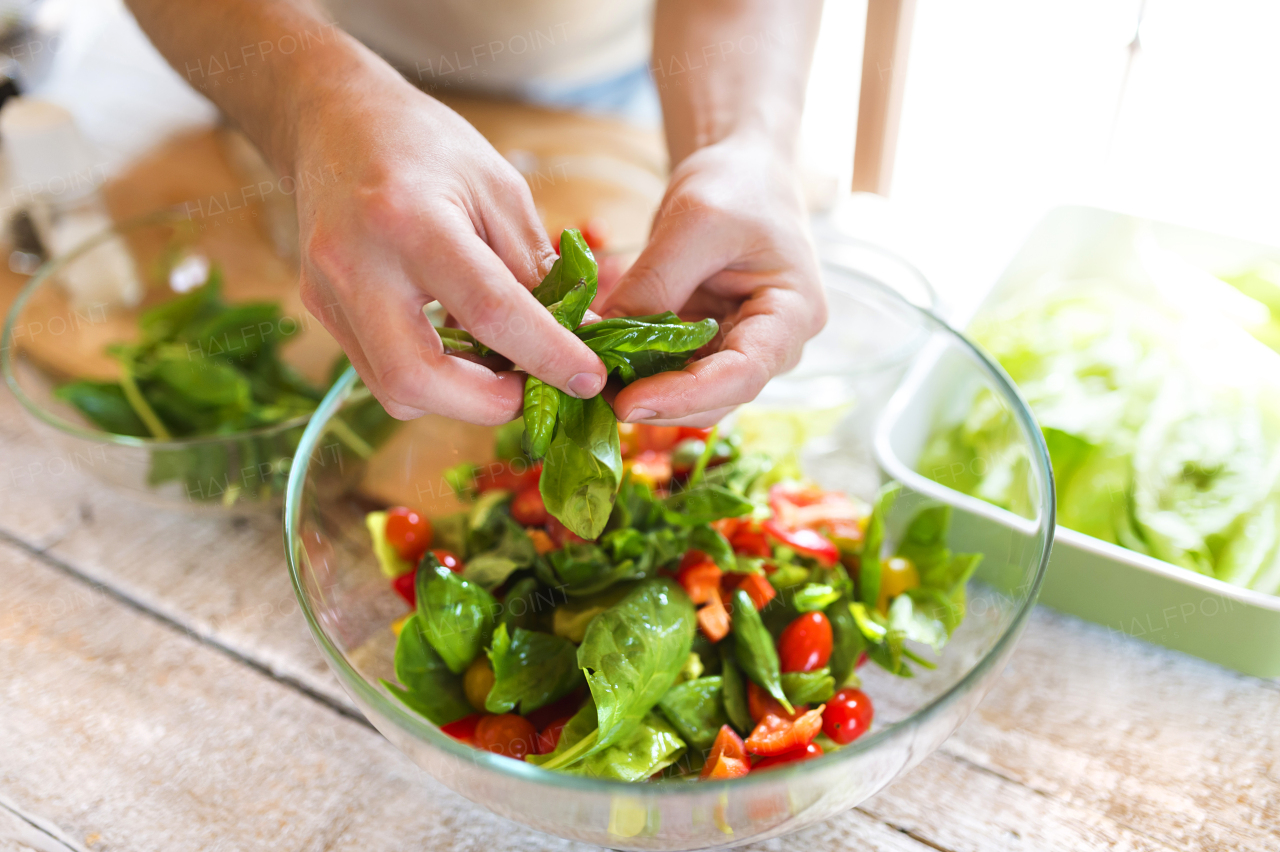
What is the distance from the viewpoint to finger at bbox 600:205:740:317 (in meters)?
0.63

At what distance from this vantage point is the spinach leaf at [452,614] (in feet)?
1.98

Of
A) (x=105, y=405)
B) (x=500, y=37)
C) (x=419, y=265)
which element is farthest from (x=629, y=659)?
(x=500, y=37)

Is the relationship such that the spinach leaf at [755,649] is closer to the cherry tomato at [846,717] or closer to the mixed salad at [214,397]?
the cherry tomato at [846,717]

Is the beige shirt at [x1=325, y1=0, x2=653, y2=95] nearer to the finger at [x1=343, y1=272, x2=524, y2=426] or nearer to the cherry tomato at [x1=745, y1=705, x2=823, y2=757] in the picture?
the finger at [x1=343, y1=272, x2=524, y2=426]

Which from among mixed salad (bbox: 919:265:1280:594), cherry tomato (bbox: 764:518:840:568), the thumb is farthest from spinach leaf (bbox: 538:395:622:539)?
mixed salad (bbox: 919:265:1280:594)

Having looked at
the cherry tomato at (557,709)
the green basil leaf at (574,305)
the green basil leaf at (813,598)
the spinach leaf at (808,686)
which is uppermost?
the green basil leaf at (574,305)

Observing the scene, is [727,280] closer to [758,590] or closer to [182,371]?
[758,590]

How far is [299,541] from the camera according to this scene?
25.2 inches

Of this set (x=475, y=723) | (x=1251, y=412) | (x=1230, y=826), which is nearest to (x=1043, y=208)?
(x=1251, y=412)

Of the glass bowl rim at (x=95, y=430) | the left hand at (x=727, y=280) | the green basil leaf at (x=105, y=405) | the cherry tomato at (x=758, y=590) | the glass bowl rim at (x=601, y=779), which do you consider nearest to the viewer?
the glass bowl rim at (x=601, y=779)

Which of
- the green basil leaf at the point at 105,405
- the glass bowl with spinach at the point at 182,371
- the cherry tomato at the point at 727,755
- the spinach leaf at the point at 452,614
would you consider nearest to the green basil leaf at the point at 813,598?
the cherry tomato at the point at 727,755

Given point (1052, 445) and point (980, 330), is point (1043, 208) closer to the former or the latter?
point (980, 330)

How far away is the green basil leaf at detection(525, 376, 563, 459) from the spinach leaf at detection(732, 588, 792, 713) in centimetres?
19

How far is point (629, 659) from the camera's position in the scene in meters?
0.55
